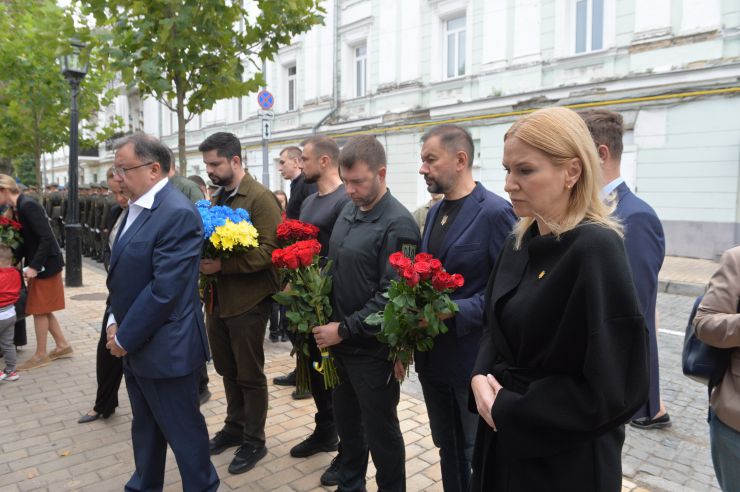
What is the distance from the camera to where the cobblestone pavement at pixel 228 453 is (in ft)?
11.6

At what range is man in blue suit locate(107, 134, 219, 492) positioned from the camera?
9.37 ft

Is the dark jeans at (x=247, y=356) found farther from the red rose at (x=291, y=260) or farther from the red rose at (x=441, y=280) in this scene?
the red rose at (x=441, y=280)

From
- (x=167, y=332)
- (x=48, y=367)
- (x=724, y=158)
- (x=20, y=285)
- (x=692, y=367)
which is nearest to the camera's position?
(x=692, y=367)

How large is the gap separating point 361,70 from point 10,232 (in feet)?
55.0

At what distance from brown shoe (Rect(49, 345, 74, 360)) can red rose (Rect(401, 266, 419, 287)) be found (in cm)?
540

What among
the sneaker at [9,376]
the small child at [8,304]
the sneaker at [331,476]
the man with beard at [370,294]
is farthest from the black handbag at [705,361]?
the sneaker at [9,376]

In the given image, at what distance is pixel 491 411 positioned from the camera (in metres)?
1.70

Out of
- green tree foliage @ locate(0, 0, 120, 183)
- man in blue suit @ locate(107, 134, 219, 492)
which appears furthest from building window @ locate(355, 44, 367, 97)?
man in blue suit @ locate(107, 134, 219, 492)

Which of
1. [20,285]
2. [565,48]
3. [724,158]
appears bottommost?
[20,285]

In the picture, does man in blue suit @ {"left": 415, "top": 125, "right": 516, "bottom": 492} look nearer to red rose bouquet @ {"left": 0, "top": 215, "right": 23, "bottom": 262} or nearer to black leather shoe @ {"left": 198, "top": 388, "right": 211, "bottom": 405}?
black leather shoe @ {"left": 198, "top": 388, "right": 211, "bottom": 405}

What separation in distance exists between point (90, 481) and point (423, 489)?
7.27 feet

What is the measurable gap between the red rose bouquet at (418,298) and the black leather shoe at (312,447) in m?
1.67

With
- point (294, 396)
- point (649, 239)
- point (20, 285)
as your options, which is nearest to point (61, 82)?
point (20, 285)

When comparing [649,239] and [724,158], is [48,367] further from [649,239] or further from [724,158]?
[724,158]
